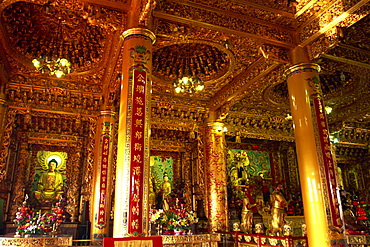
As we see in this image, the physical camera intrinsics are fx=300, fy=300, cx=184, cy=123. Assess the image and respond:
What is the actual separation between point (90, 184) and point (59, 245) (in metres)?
2.81

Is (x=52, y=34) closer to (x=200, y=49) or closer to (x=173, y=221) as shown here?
(x=200, y=49)

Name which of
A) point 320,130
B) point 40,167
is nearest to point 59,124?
point 40,167

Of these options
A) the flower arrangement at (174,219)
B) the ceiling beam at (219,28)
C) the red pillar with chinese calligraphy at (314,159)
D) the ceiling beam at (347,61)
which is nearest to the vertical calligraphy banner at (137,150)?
the ceiling beam at (219,28)

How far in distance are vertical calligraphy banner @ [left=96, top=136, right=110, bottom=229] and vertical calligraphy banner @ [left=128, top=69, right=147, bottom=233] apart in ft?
14.4

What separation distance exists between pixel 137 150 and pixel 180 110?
558cm

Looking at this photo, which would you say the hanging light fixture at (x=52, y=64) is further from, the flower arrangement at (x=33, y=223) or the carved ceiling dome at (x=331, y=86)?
the carved ceiling dome at (x=331, y=86)

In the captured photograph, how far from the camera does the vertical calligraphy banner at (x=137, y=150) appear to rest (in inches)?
162

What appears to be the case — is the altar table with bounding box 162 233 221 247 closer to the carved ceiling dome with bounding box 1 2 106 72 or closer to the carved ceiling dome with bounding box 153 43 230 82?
the carved ceiling dome with bounding box 153 43 230 82

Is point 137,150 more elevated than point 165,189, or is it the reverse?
point 137,150

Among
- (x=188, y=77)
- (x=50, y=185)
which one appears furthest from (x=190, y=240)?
(x=50, y=185)

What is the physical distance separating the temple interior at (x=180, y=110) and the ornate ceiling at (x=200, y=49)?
0.03m

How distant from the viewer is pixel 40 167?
10141 mm

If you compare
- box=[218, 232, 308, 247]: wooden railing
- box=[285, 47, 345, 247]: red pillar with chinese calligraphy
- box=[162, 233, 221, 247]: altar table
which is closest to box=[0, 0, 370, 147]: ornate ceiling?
box=[285, 47, 345, 247]: red pillar with chinese calligraphy

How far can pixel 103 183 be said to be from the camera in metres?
8.50
